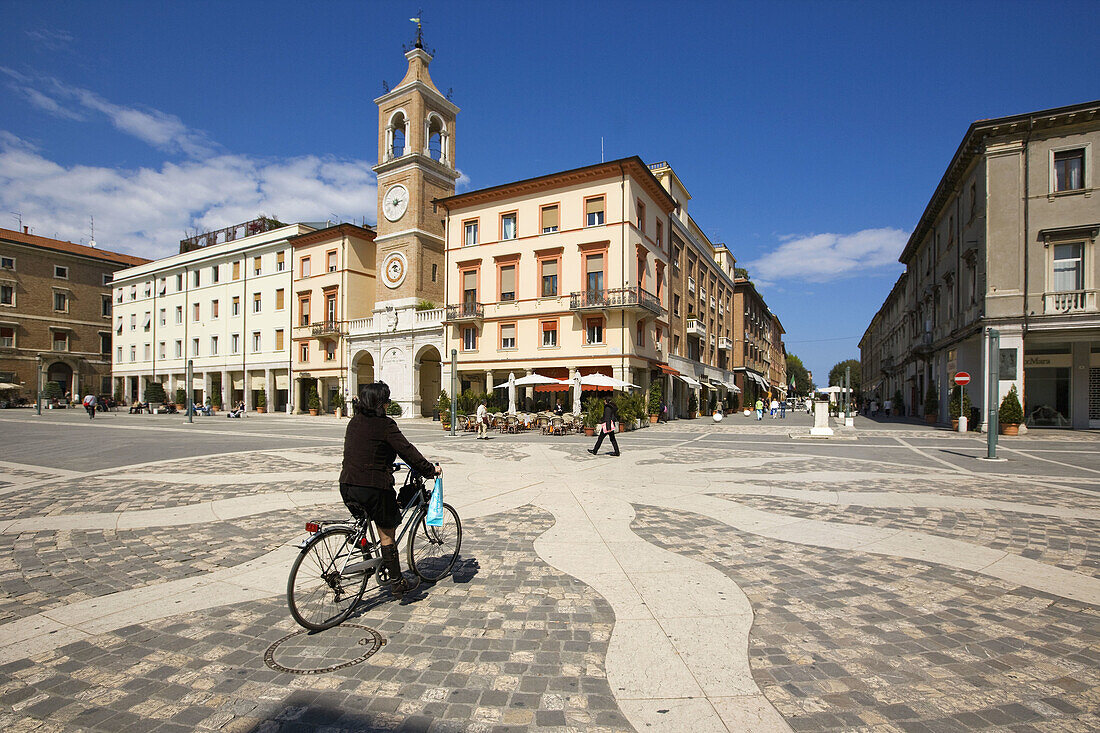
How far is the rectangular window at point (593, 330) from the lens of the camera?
30.1 metres

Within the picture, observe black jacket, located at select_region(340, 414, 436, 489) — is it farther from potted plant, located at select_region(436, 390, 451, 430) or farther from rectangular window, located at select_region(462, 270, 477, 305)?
rectangular window, located at select_region(462, 270, 477, 305)

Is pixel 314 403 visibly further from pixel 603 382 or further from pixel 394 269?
pixel 603 382

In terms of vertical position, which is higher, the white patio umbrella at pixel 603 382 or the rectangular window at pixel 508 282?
the rectangular window at pixel 508 282

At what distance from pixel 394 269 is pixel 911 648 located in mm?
37670

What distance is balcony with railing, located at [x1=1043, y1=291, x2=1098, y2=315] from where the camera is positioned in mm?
21312

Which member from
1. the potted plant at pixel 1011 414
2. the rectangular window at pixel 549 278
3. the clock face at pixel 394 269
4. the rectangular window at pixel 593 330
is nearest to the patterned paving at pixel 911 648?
the potted plant at pixel 1011 414

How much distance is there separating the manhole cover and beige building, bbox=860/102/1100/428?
2452 cm

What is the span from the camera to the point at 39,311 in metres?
54.3

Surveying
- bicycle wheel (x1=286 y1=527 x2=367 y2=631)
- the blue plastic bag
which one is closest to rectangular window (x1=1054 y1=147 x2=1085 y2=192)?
the blue plastic bag

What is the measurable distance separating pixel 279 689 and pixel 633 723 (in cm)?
204

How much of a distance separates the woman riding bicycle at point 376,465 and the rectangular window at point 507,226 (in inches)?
1179

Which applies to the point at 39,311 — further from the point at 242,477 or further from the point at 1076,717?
the point at 1076,717

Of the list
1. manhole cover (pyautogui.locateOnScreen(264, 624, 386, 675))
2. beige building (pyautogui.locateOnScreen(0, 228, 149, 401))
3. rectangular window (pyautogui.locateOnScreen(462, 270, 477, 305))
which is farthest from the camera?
beige building (pyautogui.locateOnScreen(0, 228, 149, 401))

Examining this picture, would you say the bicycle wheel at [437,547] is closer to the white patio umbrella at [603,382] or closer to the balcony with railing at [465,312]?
the white patio umbrella at [603,382]
